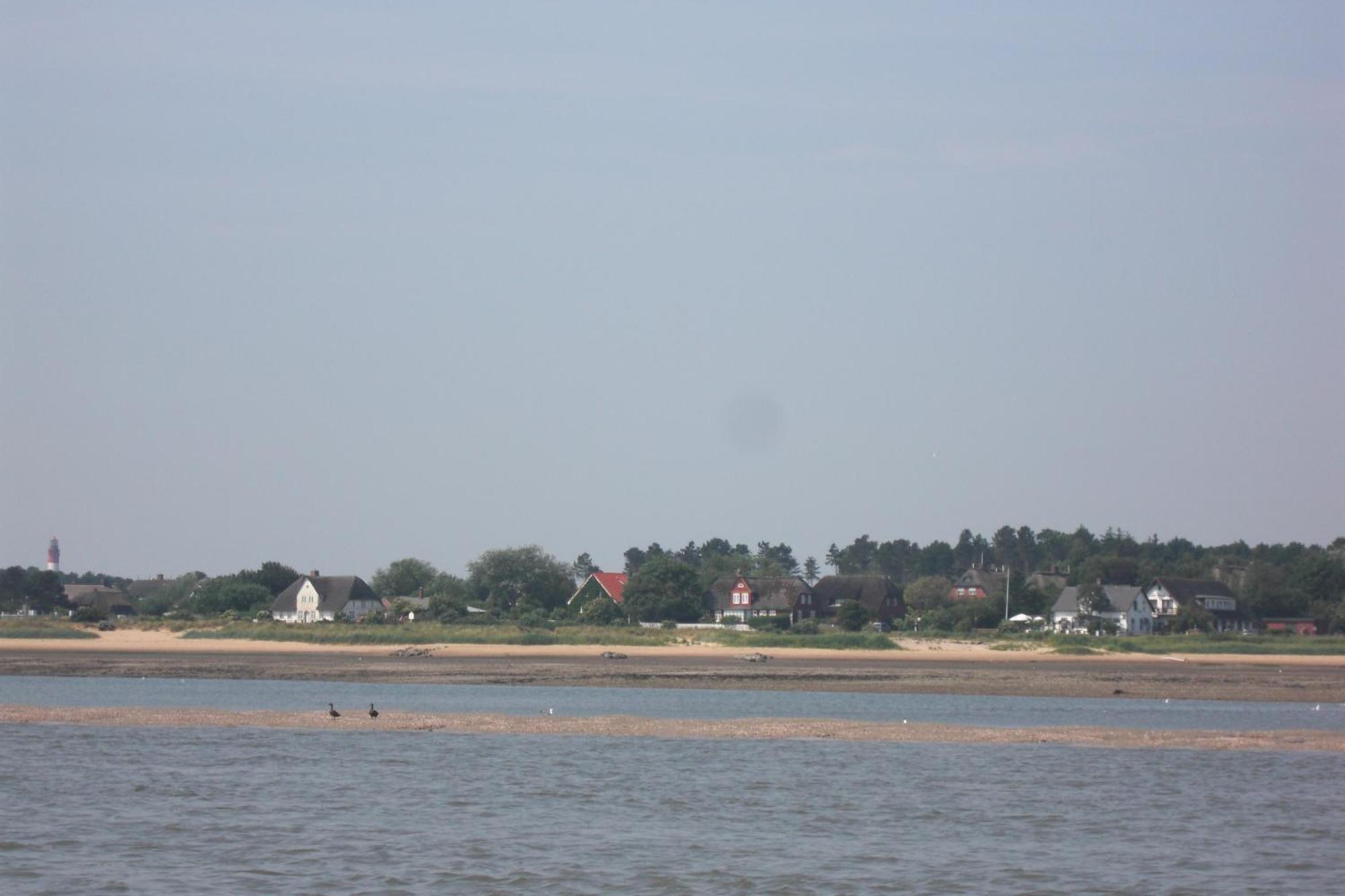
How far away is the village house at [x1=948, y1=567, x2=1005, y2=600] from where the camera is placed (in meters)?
139

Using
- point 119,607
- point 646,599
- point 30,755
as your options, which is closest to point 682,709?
point 30,755

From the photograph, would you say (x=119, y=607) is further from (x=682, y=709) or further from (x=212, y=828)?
(x=212, y=828)

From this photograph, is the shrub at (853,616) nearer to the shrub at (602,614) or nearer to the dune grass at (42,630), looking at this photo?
the shrub at (602,614)

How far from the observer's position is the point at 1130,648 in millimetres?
77688

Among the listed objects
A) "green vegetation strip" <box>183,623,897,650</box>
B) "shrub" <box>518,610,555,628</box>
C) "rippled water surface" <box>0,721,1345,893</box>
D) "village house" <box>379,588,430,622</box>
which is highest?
"village house" <box>379,588,430,622</box>

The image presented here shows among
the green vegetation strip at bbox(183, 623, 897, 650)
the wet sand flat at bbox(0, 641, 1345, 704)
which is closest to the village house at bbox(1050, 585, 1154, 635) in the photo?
the green vegetation strip at bbox(183, 623, 897, 650)

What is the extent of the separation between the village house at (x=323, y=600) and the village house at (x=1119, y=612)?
5110 centimetres

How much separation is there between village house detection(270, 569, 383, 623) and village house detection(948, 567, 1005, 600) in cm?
5485

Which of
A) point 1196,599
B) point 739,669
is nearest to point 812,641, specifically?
point 739,669

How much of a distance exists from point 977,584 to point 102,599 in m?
84.6

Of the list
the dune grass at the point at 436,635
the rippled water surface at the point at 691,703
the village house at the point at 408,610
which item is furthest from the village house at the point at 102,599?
the rippled water surface at the point at 691,703

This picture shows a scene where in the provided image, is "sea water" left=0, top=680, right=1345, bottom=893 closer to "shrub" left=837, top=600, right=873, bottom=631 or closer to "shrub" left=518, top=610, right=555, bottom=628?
"shrub" left=518, top=610, right=555, bottom=628

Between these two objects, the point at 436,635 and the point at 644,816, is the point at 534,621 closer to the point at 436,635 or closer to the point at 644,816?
the point at 436,635

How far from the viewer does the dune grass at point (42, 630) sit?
8462 centimetres
